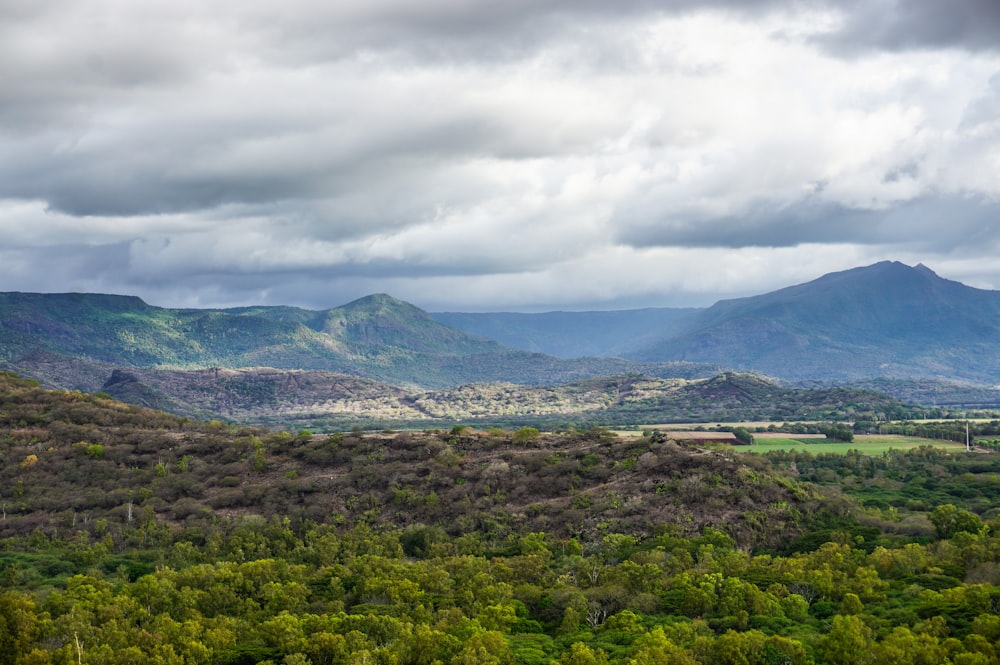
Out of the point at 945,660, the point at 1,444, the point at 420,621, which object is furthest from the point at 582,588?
the point at 1,444

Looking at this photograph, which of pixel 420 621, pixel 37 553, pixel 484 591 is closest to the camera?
pixel 420 621

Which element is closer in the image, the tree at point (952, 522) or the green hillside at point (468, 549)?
the green hillside at point (468, 549)

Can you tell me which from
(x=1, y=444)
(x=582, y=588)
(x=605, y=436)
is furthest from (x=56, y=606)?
(x=605, y=436)

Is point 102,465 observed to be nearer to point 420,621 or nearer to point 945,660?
point 420,621

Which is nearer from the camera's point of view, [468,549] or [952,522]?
[952,522]

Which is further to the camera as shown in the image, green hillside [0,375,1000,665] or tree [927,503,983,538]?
tree [927,503,983,538]

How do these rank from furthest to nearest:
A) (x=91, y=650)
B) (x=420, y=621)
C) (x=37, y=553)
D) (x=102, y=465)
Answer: (x=102, y=465) < (x=37, y=553) < (x=420, y=621) < (x=91, y=650)

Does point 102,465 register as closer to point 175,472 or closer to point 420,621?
point 175,472

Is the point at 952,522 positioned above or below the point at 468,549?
above

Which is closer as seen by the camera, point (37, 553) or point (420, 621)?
point (420, 621)
